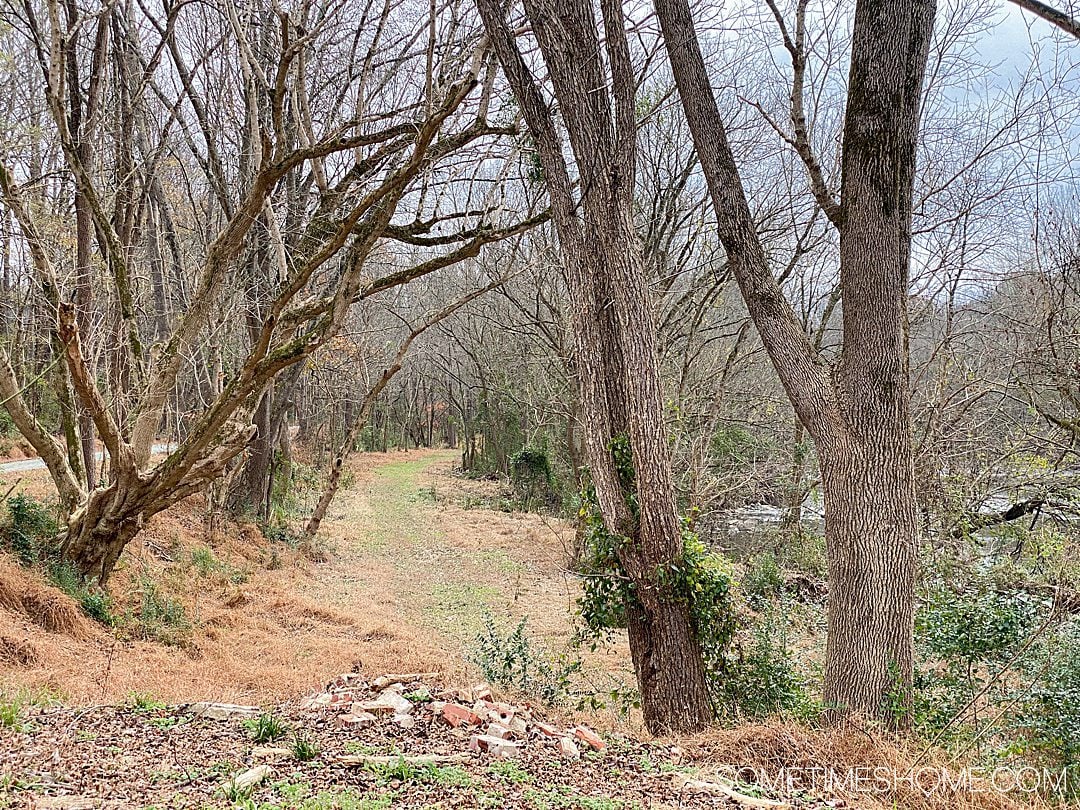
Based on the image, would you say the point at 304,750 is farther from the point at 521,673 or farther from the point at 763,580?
the point at 763,580

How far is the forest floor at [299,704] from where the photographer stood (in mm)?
3209

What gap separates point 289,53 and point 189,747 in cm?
526

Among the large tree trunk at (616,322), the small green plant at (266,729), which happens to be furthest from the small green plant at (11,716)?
the large tree trunk at (616,322)

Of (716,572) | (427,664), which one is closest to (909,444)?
(716,572)

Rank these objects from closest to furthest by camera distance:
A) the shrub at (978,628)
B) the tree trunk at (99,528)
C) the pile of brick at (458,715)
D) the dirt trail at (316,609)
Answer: the pile of brick at (458,715) < the dirt trail at (316,609) < the shrub at (978,628) < the tree trunk at (99,528)

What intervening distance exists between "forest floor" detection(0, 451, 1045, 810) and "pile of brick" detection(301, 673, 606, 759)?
0.03 meters

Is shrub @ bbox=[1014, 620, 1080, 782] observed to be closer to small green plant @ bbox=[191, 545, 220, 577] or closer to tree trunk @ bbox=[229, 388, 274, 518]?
small green plant @ bbox=[191, 545, 220, 577]

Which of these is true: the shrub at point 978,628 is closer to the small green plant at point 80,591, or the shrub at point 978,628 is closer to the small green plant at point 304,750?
the small green plant at point 304,750

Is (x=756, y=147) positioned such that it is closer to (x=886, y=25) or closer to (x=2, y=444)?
(x=886, y=25)

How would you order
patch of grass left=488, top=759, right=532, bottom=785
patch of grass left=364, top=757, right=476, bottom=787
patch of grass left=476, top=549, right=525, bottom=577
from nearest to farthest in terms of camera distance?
patch of grass left=364, top=757, right=476, bottom=787 → patch of grass left=488, top=759, right=532, bottom=785 → patch of grass left=476, top=549, right=525, bottom=577

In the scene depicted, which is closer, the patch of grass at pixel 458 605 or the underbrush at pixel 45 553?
the underbrush at pixel 45 553

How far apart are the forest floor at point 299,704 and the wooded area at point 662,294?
0.72 m

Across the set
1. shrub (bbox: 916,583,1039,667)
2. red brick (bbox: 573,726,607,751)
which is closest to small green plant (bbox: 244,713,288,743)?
red brick (bbox: 573,726,607,751)

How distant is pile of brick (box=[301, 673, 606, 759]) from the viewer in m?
4.16
